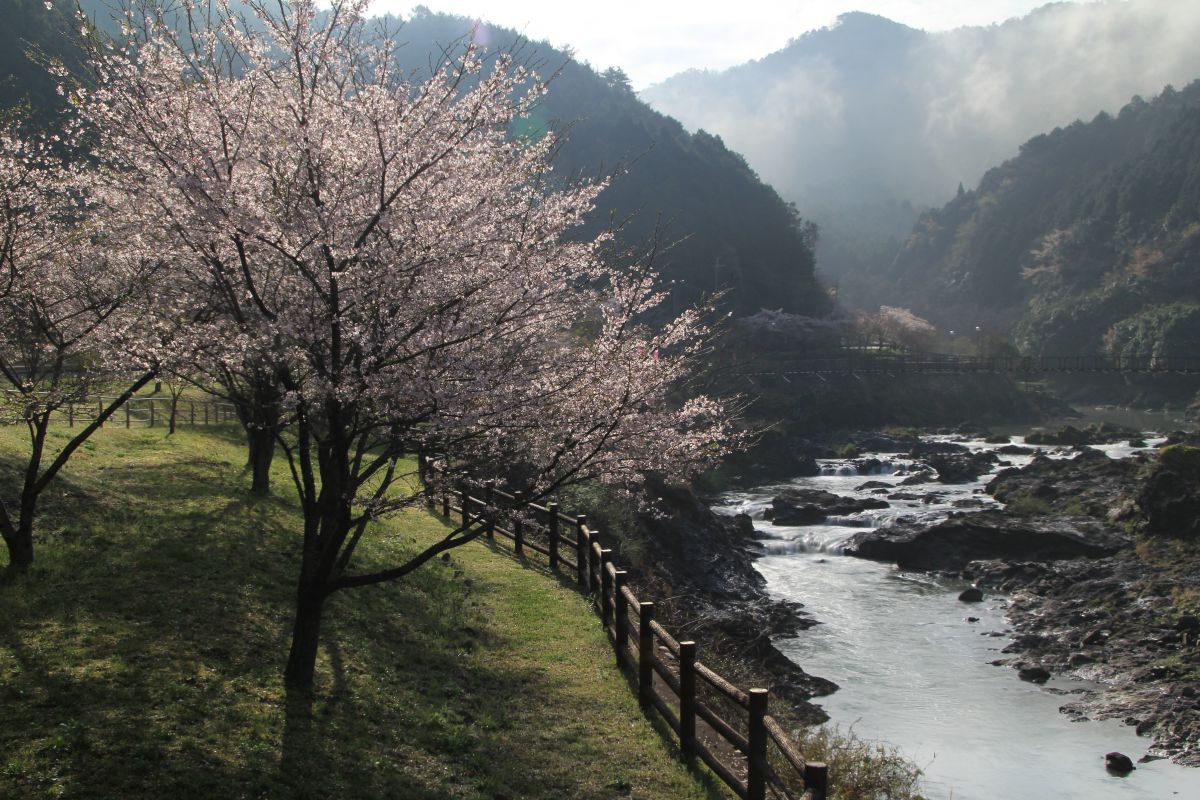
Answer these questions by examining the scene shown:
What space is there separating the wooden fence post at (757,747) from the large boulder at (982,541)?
2271 centimetres

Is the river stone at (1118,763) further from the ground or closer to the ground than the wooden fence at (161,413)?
closer to the ground

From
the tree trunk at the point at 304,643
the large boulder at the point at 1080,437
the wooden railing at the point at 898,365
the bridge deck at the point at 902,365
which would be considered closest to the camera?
the tree trunk at the point at 304,643

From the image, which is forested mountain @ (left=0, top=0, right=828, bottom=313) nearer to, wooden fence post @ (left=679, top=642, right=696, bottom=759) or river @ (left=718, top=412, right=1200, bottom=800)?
river @ (left=718, top=412, right=1200, bottom=800)

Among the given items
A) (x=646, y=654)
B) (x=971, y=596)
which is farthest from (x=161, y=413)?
(x=971, y=596)

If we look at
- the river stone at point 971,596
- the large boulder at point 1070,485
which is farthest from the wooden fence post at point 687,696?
the large boulder at point 1070,485

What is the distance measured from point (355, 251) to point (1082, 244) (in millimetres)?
147721

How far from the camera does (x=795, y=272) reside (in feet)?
332

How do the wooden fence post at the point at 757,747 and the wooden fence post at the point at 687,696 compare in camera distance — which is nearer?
the wooden fence post at the point at 757,747

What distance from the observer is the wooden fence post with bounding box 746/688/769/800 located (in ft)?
23.1

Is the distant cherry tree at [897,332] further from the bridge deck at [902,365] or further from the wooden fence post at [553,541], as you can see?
the wooden fence post at [553,541]

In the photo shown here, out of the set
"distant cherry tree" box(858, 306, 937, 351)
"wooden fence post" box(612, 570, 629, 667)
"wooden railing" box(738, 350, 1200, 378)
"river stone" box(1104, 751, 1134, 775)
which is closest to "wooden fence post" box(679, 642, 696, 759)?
"wooden fence post" box(612, 570, 629, 667)

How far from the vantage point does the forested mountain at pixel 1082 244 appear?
359 ft

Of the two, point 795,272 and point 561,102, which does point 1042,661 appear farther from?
point 561,102

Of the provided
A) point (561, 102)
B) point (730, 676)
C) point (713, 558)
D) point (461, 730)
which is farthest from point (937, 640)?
point (561, 102)
